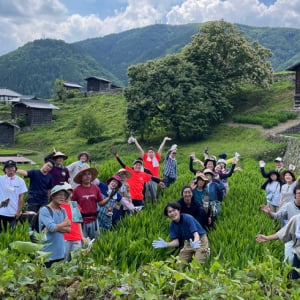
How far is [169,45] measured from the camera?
16775cm

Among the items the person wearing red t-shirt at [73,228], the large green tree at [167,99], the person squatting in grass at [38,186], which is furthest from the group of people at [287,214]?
the large green tree at [167,99]

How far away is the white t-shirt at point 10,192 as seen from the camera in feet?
17.4

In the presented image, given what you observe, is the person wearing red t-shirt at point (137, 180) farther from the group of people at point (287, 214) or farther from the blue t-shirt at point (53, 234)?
the blue t-shirt at point (53, 234)

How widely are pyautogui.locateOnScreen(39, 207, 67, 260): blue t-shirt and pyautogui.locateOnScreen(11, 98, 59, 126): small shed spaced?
38130mm

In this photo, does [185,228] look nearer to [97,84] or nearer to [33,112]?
[33,112]

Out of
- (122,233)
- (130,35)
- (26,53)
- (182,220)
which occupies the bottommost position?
(122,233)

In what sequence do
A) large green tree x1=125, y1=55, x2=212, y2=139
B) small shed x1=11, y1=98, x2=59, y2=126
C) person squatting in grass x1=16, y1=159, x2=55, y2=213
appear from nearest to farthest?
person squatting in grass x1=16, y1=159, x2=55, y2=213 < large green tree x1=125, y1=55, x2=212, y2=139 < small shed x1=11, y1=98, x2=59, y2=126

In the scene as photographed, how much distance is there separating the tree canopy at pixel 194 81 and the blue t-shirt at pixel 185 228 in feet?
63.3

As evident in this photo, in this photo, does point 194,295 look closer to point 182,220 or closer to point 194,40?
point 182,220

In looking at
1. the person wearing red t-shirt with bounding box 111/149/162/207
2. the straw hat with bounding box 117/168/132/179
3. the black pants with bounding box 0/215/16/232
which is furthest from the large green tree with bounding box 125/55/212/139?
the black pants with bounding box 0/215/16/232

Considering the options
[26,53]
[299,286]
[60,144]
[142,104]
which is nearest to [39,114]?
[60,144]

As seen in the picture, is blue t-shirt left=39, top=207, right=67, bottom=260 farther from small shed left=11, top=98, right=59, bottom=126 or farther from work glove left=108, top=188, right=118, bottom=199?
small shed left=11, top=98, right=59, bottom=126

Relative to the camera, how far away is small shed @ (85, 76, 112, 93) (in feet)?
174

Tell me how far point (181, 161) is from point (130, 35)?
630ft
